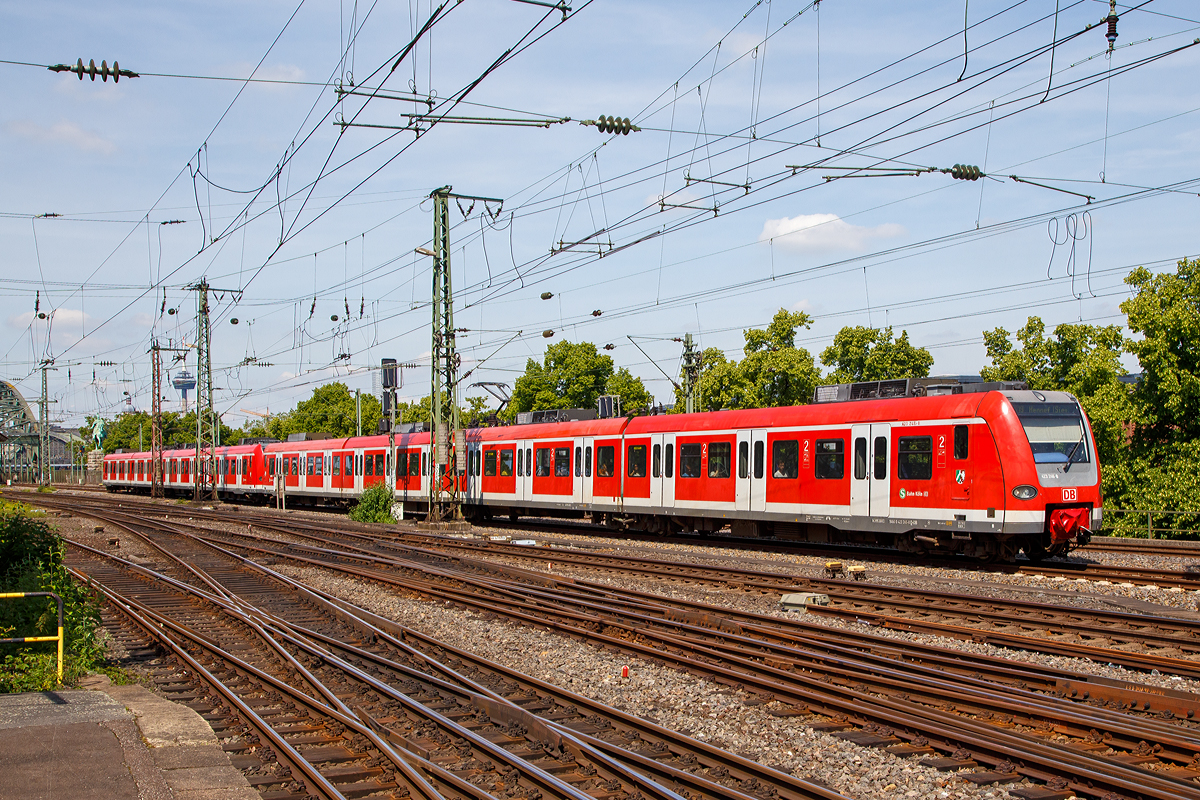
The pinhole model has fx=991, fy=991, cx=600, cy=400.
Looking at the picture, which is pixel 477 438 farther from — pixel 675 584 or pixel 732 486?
pixel 675 584

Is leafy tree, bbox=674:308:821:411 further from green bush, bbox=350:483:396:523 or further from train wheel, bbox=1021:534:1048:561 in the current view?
train wheel, bbox=1021:534:1048:561

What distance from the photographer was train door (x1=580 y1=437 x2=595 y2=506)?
2807 centimetres

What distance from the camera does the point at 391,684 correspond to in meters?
9.79

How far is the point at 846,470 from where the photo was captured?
19.7m

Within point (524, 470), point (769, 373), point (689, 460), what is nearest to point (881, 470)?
point (689, 460)

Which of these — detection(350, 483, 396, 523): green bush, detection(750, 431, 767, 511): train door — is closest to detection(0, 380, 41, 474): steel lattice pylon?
detection(350, 483, 396, 523): green bush

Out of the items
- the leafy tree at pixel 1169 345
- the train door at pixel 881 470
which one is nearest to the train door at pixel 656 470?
the train door at pixel 881 470

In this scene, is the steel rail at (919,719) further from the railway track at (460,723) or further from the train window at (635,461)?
the train window at (635,461)

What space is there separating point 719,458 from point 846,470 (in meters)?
4.11

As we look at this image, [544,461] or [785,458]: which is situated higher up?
[785,458]

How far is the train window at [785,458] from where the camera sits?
21.0 metres

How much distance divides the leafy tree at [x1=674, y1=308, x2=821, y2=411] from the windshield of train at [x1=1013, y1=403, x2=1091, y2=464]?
24903mm

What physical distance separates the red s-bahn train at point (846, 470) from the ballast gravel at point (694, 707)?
8700 millimetres

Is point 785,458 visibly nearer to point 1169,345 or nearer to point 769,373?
point 1169,345
